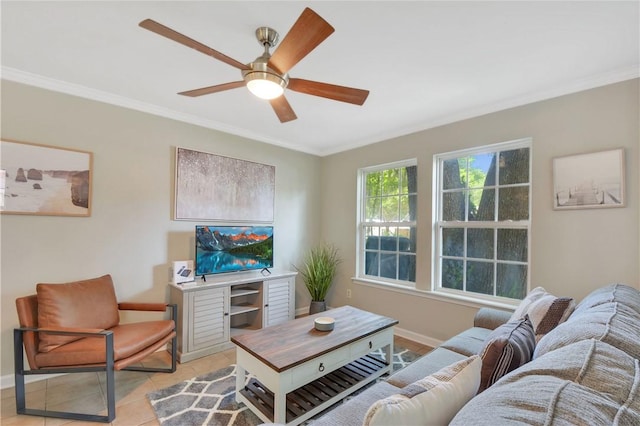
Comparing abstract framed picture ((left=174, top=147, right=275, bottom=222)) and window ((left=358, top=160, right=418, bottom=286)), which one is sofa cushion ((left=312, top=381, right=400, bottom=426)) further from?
abstract framed picture ((left=174, top=147, right=275, bottom=222))

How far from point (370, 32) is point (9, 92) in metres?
2.83

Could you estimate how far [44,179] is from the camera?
2383mm

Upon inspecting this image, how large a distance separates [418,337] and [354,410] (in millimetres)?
2147

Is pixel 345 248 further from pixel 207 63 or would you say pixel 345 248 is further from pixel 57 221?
pixel 57 221

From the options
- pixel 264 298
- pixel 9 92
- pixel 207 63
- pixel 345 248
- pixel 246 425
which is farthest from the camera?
pixel 345 248

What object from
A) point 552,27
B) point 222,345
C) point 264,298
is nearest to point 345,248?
point 264,298

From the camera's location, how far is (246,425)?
1841 millimetres

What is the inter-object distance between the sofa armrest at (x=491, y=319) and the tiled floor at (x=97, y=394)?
2306 millimetres

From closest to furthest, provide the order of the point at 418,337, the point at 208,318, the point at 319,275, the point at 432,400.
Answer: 1. the point at 432,400
2. the point at 208,318
3. the point at 418,337
4. the point at 319,275

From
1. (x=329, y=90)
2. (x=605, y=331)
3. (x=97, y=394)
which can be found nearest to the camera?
(x=605, y=331)

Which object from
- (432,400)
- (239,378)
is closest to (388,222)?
(239,378)

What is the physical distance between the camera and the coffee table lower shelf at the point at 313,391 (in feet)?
6.02

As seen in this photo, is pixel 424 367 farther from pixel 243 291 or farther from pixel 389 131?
pixel 389 131

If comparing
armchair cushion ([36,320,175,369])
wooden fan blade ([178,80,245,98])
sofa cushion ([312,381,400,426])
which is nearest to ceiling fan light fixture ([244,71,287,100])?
wooden fan blade ([178,80,245,98])
